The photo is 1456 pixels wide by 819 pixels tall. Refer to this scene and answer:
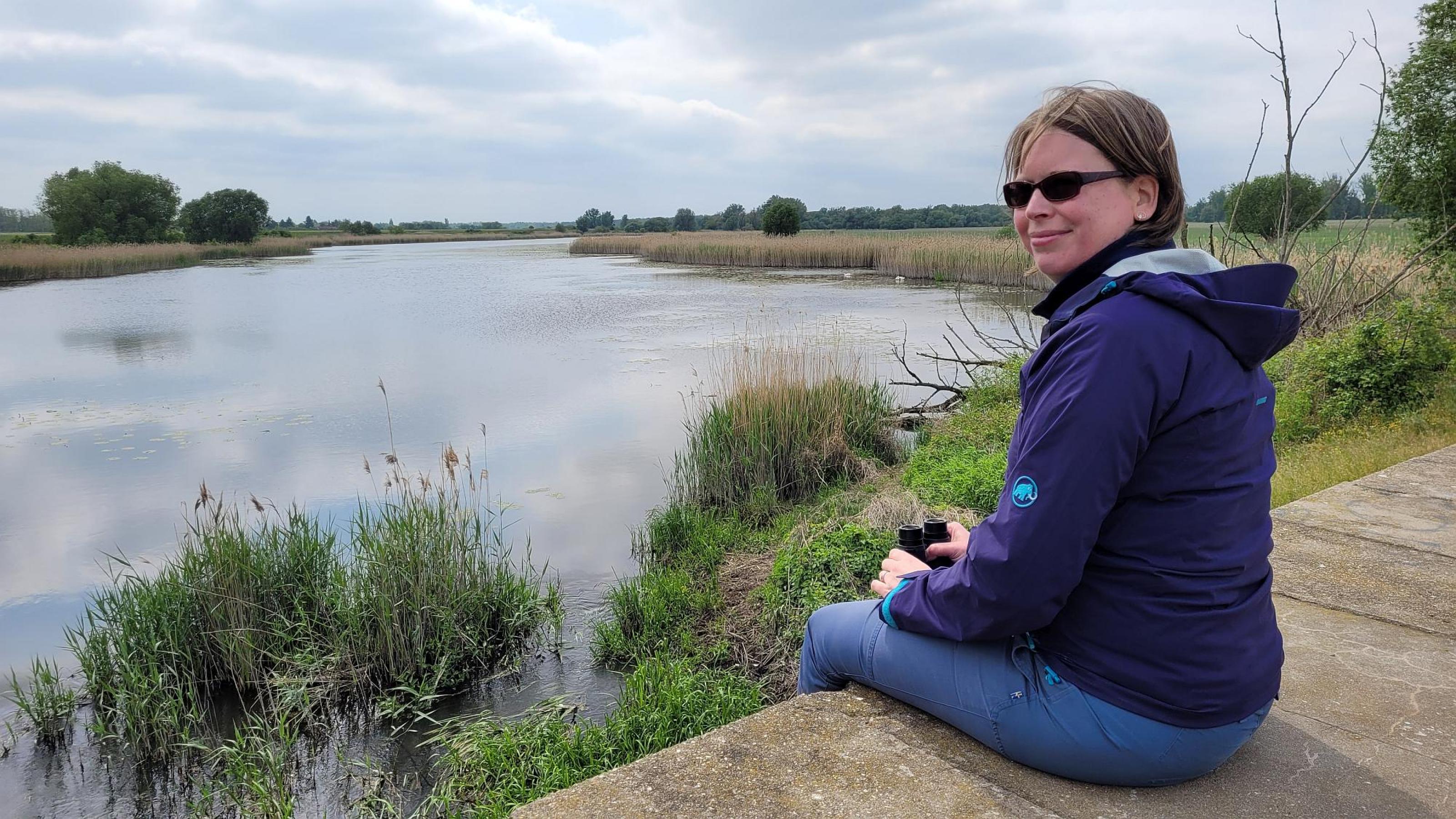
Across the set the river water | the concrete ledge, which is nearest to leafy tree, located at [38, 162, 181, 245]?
the river water

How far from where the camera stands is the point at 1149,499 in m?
1.44

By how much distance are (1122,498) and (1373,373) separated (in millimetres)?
6441

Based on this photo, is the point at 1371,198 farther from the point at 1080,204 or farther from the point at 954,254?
the point at 954,254

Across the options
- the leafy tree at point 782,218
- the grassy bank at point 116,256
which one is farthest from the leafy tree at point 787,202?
the grassy bank at point 116,256

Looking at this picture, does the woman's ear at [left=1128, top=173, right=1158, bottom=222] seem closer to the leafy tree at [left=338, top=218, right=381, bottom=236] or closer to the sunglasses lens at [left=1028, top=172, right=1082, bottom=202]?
the sunglasses lens at [left=1028, top=172, right=1082, bottom=202]

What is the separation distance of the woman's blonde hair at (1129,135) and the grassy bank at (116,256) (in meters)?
37.3

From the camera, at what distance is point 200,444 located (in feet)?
27.5

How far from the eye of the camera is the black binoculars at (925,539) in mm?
1944

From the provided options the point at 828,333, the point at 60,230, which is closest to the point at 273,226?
the point at 60,230

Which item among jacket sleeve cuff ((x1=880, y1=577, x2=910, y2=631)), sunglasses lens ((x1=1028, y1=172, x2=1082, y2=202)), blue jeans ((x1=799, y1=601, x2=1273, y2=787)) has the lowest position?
blue jeans ((x1=799, y1=601, x2=1273, y2=787))

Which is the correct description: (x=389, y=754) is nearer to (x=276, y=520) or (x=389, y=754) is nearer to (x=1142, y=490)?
(x=276, y=520)

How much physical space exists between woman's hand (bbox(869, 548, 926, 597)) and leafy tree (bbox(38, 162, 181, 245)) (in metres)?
59.5

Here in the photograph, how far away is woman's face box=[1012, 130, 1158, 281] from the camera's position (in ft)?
5.09

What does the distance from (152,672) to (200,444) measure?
16.9 ft
